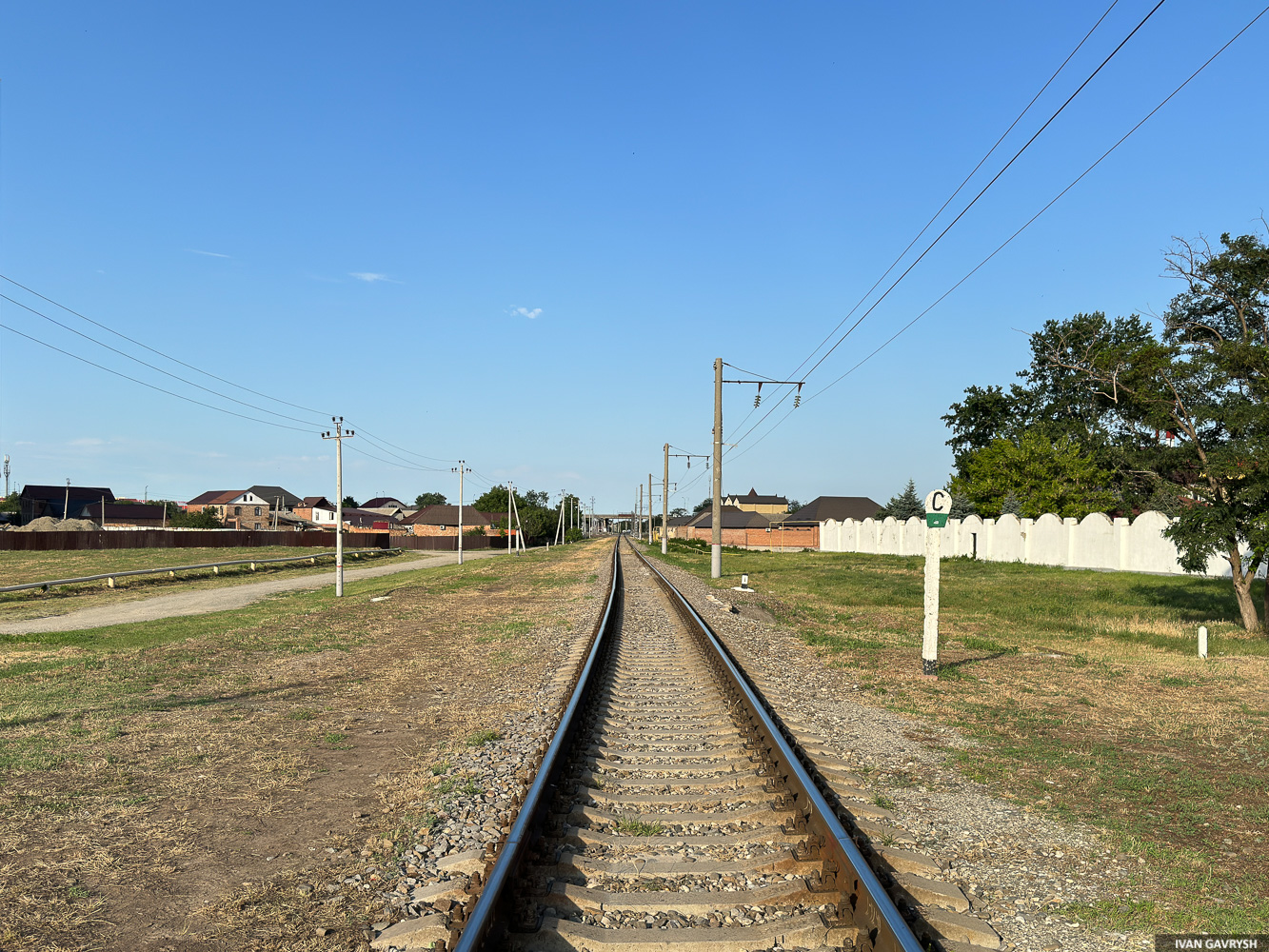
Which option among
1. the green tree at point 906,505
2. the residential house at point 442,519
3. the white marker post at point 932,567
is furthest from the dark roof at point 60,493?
the white marker post at point 932,567

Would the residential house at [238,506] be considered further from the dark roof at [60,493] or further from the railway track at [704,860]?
the railway track at [704,860]

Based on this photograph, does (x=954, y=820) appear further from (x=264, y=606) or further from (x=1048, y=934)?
(x=264, y=606)

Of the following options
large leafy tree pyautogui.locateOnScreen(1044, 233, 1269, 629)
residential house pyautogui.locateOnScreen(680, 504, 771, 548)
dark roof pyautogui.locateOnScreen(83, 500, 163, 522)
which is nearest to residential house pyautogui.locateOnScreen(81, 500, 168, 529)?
dark roof pyautogui.locateOnScreen(83, 500, 163, 522)

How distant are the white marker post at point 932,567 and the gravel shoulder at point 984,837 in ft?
7.60

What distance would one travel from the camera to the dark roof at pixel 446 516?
143125 mm

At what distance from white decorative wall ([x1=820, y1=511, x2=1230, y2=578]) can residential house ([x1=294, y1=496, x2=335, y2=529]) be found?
146 m

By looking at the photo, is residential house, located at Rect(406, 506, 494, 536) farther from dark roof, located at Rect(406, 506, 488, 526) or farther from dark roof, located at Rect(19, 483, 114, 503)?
dark roof, located at Rect(19, 483, 114, 503)

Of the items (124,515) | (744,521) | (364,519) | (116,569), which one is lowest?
(116,569)

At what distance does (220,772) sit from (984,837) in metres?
6.07

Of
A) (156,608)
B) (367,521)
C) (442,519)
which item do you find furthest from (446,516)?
(156,608)

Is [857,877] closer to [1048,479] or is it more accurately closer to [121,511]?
[1048,479]

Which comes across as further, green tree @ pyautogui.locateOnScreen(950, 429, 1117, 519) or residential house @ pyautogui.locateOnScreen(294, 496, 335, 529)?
residential house @ pyautogui.locateOnScreen(294, 496, 335, 529)

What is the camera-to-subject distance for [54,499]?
138 m

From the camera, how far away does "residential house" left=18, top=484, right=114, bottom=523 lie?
133625mm
